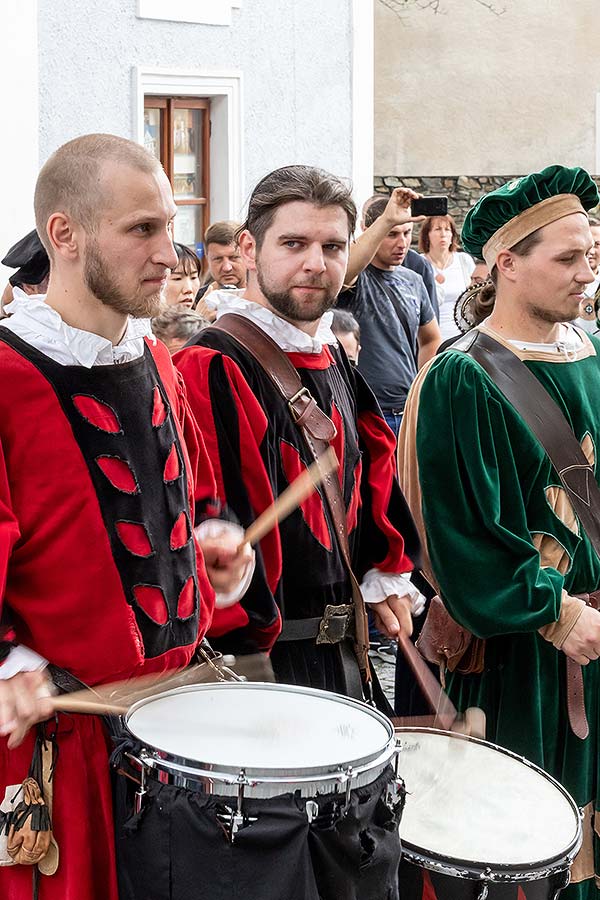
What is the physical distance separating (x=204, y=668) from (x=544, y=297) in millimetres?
1505

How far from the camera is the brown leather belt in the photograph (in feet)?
11.7

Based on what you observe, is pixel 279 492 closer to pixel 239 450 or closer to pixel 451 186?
pixel 239 450

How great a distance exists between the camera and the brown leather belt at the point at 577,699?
356 cm

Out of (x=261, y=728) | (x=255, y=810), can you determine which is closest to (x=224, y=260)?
(x=261, y=728)

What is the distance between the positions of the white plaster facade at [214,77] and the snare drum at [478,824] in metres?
4.84

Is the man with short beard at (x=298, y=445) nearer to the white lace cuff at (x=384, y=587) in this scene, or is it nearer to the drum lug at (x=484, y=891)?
the white lace cuff at (x=384, y=587)

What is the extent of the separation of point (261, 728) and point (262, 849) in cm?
27

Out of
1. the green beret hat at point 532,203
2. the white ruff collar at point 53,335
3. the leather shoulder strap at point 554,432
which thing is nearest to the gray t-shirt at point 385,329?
the green beret hat at point 532,203

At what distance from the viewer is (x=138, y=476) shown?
103 inches

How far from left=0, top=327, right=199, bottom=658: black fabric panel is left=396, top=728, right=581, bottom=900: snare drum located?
0.53m

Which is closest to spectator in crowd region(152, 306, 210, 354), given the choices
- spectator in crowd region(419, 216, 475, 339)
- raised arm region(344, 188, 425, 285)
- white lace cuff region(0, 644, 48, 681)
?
raised arm region(344, 188, 425, 285)

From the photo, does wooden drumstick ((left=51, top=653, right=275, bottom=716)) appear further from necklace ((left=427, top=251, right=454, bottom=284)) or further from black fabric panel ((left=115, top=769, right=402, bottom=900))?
necklace ((left=427, top=251, right=454, bottom=284))

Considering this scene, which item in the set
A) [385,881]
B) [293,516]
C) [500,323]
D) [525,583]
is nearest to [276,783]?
[385,881]

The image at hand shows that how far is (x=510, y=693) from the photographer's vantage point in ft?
11.7
